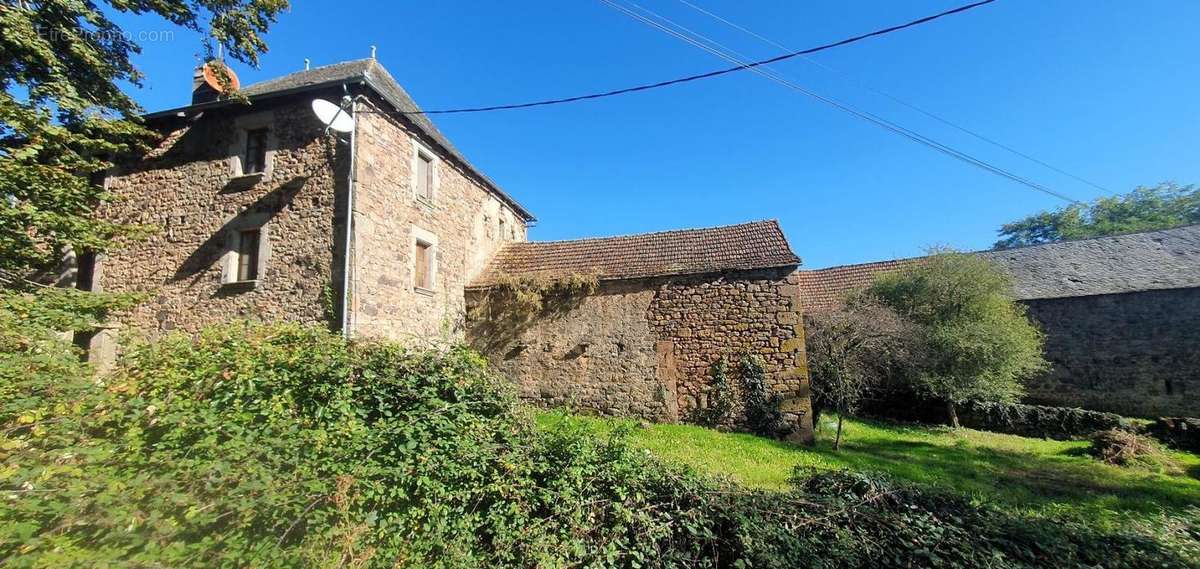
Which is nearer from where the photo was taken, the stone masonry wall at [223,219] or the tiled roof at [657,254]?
the stone masonry wall at [223,219]

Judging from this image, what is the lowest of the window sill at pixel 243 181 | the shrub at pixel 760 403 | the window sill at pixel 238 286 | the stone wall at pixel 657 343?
the shrub at pixel 760 403

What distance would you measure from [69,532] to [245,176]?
864 centimetres

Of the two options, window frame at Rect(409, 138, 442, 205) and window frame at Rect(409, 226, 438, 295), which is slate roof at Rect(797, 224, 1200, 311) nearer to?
window frame at Rect(409, 226, 438, 295)

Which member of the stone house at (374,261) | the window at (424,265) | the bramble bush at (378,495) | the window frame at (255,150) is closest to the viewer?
the bramble bush at (378,495)

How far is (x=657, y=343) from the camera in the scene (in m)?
10.2

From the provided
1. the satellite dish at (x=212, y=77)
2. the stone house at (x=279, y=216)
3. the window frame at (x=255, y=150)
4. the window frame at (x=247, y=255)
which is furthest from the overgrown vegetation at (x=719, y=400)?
Answer: the satellite dish at (x=212, y=77)

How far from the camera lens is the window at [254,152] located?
922 cm

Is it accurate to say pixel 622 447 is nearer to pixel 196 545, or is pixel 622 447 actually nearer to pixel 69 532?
pixel 196 545

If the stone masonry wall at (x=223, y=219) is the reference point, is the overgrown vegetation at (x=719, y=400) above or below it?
below

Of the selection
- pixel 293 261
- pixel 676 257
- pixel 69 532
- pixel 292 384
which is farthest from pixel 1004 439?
pixel 293 261

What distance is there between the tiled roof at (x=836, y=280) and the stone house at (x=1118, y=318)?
4cm

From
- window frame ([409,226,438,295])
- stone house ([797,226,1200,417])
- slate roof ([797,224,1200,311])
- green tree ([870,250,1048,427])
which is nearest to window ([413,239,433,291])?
window frame ([409,226,438,295])

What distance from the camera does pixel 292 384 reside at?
3.86m

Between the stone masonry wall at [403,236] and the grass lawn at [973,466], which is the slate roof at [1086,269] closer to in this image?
the grass lawn at [973,466]
